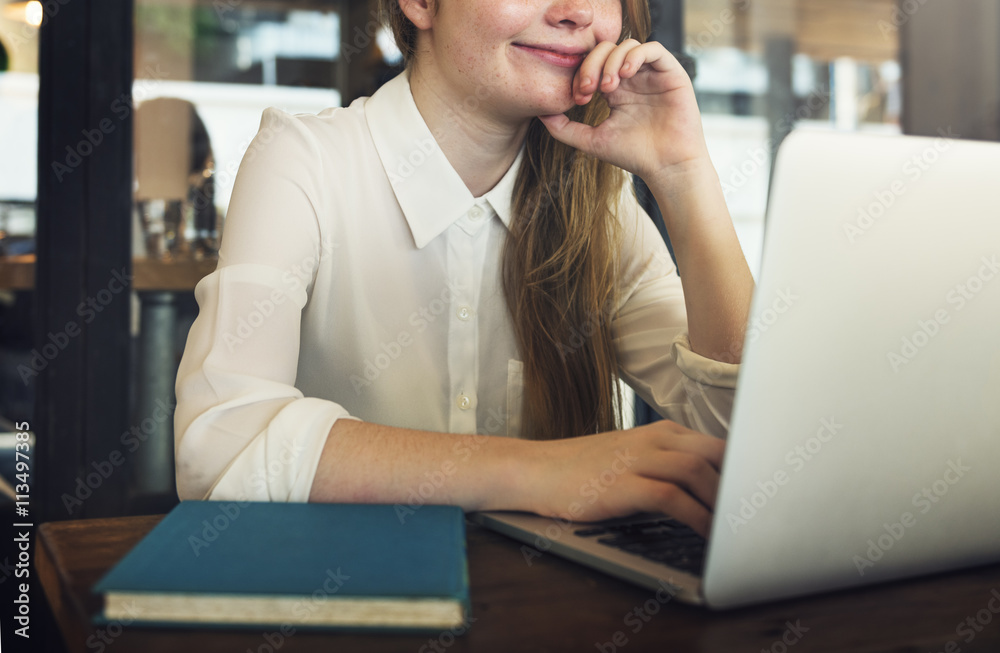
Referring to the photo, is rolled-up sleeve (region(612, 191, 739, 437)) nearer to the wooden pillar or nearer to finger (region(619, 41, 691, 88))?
finger (region(619, 41, 691, 88))

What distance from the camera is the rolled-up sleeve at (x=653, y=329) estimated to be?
3.37 ft

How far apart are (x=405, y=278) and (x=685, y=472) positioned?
0.62 meters

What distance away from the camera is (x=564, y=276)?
119 cm

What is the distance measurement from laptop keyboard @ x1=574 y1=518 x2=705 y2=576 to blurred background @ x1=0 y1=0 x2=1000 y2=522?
4.00ft

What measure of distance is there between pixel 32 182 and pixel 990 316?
6.26 feet

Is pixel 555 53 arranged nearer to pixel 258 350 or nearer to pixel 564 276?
pixel 564 276

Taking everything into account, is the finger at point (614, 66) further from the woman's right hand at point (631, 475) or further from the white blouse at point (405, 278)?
the woman's right hand at point (631, 475)

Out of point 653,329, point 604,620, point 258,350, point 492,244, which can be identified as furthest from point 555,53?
point 604,620

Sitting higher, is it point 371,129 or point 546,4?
point 546,4

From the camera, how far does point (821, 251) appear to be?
0.45 meters

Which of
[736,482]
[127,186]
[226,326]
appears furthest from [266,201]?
[127,186]

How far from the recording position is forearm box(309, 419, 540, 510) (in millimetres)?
687

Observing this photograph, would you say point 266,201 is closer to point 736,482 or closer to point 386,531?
point 386,531

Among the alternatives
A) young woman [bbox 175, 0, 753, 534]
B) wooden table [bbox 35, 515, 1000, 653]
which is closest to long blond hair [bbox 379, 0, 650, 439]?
young woman [bbox 175, 0, 753, 534]
